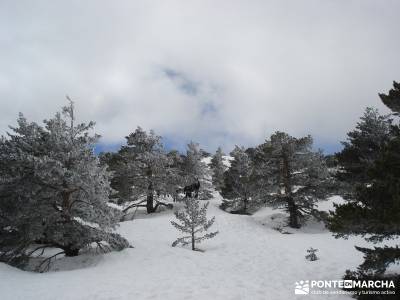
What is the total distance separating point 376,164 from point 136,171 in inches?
1118

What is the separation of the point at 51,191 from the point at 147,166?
17.4 metres

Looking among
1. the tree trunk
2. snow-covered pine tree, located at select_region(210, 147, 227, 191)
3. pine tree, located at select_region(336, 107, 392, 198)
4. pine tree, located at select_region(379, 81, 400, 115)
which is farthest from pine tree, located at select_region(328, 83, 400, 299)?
snow-covered pine tree, located at select_region(210, 147, 227, 191)

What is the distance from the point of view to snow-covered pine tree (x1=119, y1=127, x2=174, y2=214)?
34.7m

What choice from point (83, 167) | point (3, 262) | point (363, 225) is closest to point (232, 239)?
point (83, 167)

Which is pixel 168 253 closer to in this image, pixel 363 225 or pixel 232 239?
pixel 232 239

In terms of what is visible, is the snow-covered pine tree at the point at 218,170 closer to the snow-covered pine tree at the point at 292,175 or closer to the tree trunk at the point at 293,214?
the snow-covered pine tree at the point at 292,175

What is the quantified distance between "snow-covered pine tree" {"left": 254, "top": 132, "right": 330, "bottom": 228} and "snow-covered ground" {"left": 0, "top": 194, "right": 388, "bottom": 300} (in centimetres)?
508

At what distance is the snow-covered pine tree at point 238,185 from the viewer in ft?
126

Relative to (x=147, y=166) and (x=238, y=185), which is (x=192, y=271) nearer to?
(x=147, y=166)

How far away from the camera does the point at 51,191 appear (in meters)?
18.6

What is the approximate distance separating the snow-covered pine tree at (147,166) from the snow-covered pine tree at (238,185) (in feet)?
25.9

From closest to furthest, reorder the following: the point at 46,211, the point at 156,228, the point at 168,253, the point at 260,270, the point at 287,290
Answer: the point at 287,290 < the point at 260,270 < the point at 46,211 < the point at 168,253 < the point at 156,228

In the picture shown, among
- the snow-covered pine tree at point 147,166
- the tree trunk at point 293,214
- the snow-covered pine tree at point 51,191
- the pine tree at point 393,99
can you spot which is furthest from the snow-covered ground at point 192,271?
the snow-covered pine tree at point 147,166

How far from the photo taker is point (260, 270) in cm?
1548
